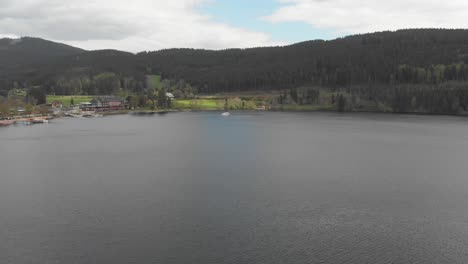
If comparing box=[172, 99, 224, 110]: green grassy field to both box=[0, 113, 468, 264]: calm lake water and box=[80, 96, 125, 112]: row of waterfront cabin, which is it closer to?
box=[80, 96, 125, 112]: row of waterfront cabin

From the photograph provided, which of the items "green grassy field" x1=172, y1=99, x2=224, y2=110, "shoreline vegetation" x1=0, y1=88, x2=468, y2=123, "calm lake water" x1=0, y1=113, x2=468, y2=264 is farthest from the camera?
"green grassy field" x1=172, y1=99, x2=224, y2=110

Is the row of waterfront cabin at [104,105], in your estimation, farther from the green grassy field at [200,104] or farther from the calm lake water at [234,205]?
the calm lake water at [234,205]

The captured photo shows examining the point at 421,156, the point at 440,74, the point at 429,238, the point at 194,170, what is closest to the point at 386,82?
the point at 440,74

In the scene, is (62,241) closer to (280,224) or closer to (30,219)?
(30,219)

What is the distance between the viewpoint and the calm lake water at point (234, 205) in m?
25.9

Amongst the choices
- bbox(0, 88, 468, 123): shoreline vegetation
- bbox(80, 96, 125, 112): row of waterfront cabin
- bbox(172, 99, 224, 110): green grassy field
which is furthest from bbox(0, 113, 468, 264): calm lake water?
bbox(172, 99, 224, 110): green grassy field

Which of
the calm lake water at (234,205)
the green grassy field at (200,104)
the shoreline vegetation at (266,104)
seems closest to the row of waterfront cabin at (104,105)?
the shoreline vegetation at (266,104)

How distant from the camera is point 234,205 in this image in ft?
115

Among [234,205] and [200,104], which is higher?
[200,104]

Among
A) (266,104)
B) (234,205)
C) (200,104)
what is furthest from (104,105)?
(234,205)

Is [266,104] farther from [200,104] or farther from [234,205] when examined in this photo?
[234,205]

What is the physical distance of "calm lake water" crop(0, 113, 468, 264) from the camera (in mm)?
25906

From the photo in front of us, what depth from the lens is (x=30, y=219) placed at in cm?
3114

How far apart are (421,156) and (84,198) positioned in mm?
44237
